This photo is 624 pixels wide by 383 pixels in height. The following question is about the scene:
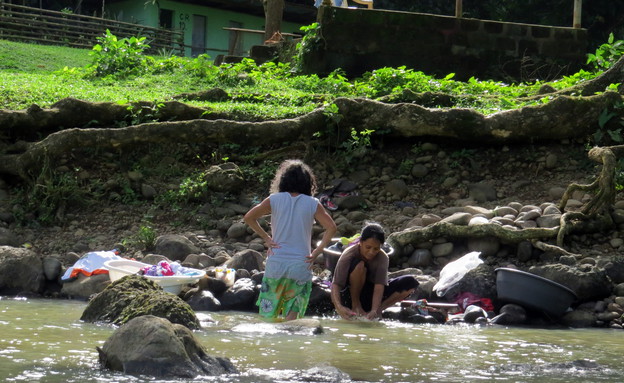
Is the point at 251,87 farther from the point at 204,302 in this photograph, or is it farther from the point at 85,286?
the point at 204,302

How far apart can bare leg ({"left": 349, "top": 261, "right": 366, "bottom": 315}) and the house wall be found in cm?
2229

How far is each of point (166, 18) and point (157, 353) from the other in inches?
1061

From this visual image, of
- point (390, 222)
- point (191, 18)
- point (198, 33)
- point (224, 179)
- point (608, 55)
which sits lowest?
point (390, 222)

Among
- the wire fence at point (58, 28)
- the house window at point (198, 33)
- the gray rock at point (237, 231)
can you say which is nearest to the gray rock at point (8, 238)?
the gray rock at point (237, 231)

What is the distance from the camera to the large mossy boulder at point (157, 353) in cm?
496

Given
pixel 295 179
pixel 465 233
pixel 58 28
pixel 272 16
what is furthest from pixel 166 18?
pixel 295 179

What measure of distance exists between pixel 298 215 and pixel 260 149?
484cm

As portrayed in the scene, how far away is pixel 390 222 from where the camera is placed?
10.1m

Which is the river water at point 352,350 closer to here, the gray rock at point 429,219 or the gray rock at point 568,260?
the gray rock at point 568,260

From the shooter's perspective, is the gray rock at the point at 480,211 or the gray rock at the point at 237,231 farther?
the gray rock at the point at 237,231

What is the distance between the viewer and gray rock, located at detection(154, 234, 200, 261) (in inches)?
369

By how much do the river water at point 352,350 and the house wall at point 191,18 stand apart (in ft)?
75.5

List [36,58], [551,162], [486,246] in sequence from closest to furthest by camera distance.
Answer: [486,246] → [551,162] → [36,58]

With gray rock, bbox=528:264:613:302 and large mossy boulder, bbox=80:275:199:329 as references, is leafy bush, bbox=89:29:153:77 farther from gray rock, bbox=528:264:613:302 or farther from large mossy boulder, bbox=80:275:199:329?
gray rock, bbox=528:264:613:302
